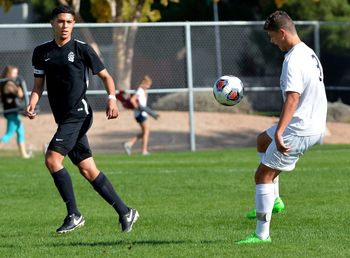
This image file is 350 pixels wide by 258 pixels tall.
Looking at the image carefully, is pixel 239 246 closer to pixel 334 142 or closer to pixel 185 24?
pixel 185 24

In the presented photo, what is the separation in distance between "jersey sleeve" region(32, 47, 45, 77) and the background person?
1063 centimetres

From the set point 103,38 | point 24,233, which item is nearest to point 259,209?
point 24,233

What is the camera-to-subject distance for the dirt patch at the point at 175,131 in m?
24.9

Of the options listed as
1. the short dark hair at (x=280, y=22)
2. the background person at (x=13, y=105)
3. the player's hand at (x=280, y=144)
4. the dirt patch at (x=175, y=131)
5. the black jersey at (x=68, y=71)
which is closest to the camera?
the player's hand at (x=280, y=144)

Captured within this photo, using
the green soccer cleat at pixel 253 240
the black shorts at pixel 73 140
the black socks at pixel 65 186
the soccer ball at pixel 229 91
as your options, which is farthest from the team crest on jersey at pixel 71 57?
the green soccer cleat at pixel 253 240

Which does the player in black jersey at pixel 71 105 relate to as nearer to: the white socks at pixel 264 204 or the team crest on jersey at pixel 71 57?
the team crest on jersey at pixel 71 57

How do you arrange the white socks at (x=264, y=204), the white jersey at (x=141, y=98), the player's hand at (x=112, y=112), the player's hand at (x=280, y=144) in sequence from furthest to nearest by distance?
1. the white jersey at (x=141, y=98)
2. the player's hand at (x=112, y=112)
3. the white socks at (x=264, y=204)
4. the player's hand at (x=280, y=144)

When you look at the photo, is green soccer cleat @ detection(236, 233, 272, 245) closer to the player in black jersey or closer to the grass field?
the grass field

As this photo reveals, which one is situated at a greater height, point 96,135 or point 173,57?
point 173,57

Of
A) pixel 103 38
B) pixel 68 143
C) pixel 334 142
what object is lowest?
pixel 334 142

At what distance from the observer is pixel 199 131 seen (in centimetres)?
2627

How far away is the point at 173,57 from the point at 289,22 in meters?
16.7

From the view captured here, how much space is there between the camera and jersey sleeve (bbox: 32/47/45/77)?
33.7 ft

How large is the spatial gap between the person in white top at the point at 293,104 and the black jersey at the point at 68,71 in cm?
213
